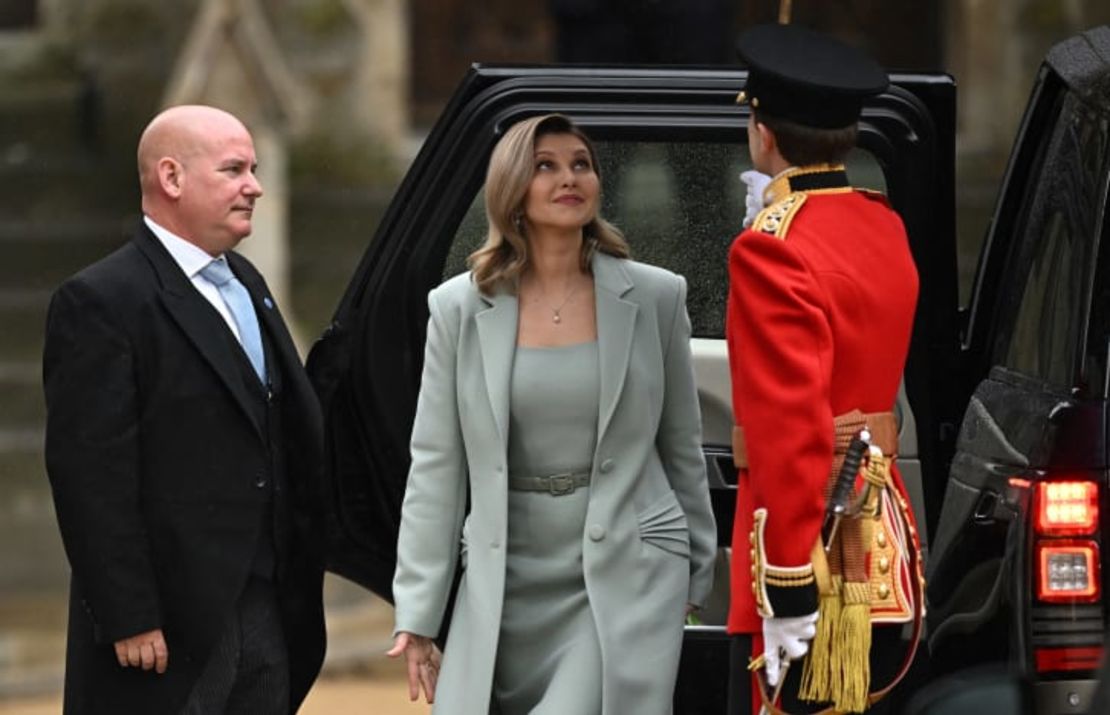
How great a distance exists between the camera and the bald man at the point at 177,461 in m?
5.60

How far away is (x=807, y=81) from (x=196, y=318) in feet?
3.98

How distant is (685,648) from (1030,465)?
42.1 inches

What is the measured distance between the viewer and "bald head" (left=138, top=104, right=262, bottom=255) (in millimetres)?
5766

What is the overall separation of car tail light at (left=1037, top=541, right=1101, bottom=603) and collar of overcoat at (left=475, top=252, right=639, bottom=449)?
0.79m

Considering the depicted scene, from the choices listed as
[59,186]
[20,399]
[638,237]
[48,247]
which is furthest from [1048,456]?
[59,186]

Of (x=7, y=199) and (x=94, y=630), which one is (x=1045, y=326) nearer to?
(x=94, y=630)

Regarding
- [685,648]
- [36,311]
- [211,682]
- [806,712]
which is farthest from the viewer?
[36,311]

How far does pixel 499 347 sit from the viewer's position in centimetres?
557

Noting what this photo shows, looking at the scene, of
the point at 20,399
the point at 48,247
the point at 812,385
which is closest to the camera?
the point at 812,385

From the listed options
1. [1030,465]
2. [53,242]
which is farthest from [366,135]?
[1030,465]

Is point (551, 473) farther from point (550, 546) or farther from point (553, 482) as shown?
point (550, 546)

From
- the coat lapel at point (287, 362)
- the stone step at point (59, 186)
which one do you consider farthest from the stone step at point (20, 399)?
the coat lapel at point (287, 362)

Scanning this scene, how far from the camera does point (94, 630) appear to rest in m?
5.66

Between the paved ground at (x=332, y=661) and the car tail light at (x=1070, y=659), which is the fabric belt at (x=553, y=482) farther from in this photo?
the paved ground at (x=332, y=661)
